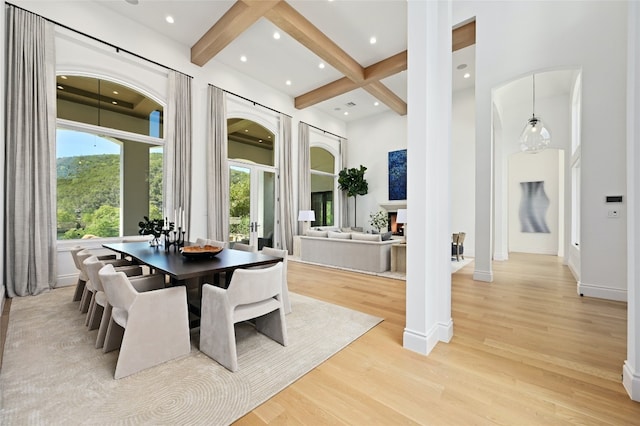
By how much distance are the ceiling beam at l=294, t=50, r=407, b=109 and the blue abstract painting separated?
9.64 ft

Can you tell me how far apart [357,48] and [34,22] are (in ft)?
17.1

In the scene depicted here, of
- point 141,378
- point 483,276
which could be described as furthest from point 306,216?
point 141,378

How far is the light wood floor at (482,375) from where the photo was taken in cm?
155

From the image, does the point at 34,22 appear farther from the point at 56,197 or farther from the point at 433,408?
the point at 433,408

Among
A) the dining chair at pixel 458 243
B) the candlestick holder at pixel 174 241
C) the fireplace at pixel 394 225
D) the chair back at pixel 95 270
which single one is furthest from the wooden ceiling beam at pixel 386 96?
the chair back at pixel 95 270

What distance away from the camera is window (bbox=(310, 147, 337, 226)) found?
9180 mm

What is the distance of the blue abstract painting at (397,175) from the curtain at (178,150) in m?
6.24

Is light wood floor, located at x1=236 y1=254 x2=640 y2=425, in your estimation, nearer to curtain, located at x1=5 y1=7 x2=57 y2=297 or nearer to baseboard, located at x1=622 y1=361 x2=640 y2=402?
baseboard, located at x1=622 y1=361 x2=640 y2=402

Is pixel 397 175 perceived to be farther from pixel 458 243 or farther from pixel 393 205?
pixel 458 243

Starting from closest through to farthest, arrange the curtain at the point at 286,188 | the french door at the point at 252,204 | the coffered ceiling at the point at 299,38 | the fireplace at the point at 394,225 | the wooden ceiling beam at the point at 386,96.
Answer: the coffered ceiling at the point at 299,38
the french door at the point at 252,204
the wooden ceiling beam at the point at 386,96
the curtain at the point at 286,188
the fireplace at the point at 394,225

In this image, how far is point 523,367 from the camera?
2025 millimetres

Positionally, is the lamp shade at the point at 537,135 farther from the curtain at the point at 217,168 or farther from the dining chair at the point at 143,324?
the curtain at the point at 217,168

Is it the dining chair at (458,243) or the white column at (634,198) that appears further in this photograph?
the dining chair at (458,243)

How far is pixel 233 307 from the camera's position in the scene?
2023mm
